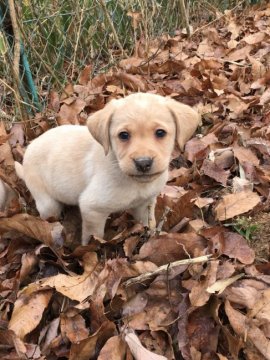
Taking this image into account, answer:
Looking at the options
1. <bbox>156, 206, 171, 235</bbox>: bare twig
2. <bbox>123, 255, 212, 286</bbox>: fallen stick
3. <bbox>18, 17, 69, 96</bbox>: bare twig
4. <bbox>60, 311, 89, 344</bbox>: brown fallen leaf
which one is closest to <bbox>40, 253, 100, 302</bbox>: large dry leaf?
<bbox>60, 311, 89, 344</bbox>: brown fallen leaf

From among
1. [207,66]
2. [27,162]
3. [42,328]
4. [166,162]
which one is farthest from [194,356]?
[207,66]

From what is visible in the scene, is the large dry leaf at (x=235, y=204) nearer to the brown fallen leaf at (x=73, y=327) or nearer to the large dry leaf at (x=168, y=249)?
the large dry leaf at (x=168, y=249)

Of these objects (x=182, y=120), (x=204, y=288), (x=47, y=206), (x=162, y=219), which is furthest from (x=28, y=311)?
(x=182, y=120)

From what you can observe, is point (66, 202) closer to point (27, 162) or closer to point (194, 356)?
point (27, 162)

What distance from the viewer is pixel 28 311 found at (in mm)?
2994

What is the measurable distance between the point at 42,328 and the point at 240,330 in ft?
4.15

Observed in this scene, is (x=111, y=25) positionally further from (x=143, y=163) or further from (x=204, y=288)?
(x=204, y=288)

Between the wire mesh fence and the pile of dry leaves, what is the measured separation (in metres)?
0.77

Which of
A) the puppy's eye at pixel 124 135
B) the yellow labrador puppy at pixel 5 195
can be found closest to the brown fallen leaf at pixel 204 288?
the puppy's eye at pixel 124 135

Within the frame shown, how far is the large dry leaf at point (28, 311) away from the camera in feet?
9.50

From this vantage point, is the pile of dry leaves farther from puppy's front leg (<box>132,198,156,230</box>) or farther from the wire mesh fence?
the wire mesh fence

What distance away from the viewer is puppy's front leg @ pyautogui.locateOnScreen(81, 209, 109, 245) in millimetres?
3387

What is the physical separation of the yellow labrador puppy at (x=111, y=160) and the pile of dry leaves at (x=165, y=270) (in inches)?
9.7

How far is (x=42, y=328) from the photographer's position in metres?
3.00
